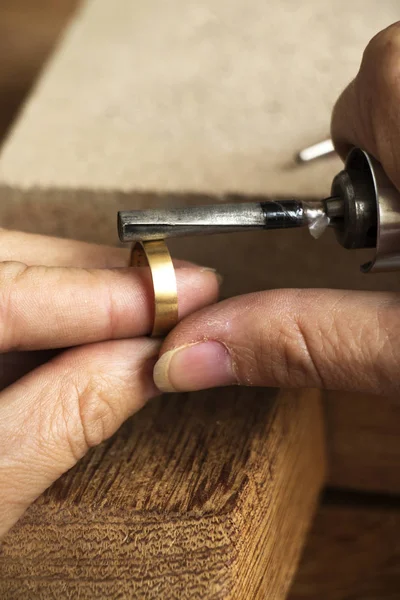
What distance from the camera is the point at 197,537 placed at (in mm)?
570

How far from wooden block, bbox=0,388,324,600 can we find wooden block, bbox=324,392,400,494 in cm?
17

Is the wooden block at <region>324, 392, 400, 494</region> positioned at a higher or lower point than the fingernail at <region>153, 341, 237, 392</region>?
lower

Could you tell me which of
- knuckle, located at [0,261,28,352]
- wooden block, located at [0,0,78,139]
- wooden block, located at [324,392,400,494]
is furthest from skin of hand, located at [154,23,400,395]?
wooden block, located at [0,0,78,139]

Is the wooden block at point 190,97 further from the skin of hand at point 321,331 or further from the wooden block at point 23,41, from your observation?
the wooden block at point 23,41

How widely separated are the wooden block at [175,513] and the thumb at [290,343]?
6cm

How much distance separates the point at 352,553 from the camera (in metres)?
0.89

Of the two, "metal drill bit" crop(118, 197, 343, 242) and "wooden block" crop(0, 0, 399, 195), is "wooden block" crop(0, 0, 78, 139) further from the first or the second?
"metal drill bit" crop(118, 197, 343, 242)

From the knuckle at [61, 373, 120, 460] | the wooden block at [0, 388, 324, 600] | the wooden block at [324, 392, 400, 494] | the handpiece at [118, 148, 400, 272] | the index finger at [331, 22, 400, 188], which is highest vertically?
the index finger at [331, 22, 400, 188]

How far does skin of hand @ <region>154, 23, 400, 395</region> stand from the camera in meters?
0.57

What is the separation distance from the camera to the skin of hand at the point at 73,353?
645 mm

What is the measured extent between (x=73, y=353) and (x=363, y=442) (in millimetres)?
401

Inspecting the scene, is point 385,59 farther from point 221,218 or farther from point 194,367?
point 194,367

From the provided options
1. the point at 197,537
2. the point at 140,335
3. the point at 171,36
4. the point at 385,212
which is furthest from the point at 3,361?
the point at 171,36

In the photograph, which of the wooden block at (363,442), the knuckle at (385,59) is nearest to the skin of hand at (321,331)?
the knuckle at (385,59)
